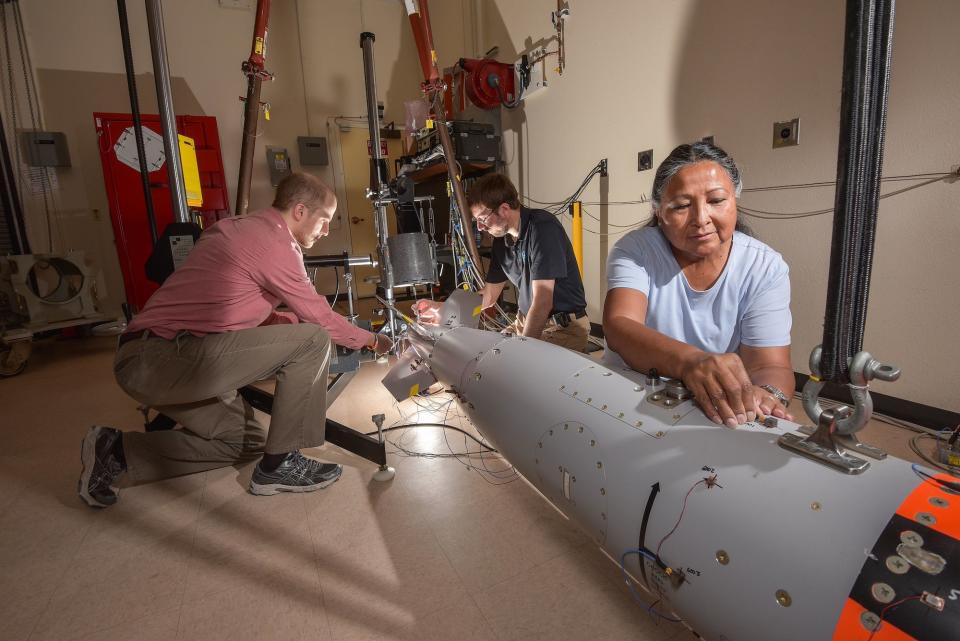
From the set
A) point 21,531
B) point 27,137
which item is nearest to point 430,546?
point 21,531

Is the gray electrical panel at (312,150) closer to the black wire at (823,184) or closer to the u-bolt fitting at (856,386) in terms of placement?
the black wire at (823,184)

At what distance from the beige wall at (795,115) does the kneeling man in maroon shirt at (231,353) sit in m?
2.02

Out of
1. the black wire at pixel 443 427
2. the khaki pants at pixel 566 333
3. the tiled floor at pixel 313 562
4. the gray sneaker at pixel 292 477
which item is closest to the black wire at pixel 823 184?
the tiled floor at pixel 313 562

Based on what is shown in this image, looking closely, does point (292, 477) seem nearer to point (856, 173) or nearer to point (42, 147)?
point (856, 173)

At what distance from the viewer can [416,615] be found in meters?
1.06

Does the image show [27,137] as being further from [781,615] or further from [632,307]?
[781,615]

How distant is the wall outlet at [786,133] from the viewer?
202 centimetres

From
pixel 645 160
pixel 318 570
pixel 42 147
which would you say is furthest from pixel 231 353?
pixel 42 147

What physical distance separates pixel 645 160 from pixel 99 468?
10.3 feet

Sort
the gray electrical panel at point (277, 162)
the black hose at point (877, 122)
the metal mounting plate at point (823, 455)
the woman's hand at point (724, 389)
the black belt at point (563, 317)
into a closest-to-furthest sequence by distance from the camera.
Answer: the black hose at point (877, 122)
the metal mounting plate at point (823, 455)
the woman's hand at point (724, 389)
the black belt at point (563, 317)
the gray electrical panel at point (277, 162)

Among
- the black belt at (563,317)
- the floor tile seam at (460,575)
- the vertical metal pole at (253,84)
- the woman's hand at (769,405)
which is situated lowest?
the floor tile seam at (460,575)

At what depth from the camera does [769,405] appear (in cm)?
76

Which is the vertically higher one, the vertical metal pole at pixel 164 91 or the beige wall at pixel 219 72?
the beige wall at pixel 219 72

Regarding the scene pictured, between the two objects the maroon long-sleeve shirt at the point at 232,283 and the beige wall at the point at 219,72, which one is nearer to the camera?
the maroon long-sleeve shirt at the point at 232,283
